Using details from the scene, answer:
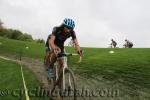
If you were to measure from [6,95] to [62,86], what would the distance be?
3.20 m

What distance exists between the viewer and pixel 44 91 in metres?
17.2

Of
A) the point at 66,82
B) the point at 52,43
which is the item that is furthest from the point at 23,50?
the point at 66,82

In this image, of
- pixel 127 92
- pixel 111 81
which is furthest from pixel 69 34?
pixel 111 81

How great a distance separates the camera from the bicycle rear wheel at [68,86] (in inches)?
522

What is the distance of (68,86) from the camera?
13648 millimetres

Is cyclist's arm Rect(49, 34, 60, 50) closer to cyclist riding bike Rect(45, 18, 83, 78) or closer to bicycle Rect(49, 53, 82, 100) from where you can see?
cyclist riding bike Rect(45, 18, 83, 78)

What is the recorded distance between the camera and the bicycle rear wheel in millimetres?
13254

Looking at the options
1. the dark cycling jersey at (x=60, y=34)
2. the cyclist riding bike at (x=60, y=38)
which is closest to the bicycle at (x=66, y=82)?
the cyclist riding bike at (x=60, y=38)

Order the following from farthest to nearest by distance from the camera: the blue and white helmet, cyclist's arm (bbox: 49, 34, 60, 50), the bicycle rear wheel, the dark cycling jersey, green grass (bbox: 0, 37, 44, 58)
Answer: green grass (bbox: 0, 37, 44, 58), the dark cycling jersey, cyclist's arm (bbox: 49, 34, 60, 50), the blue and white helmet, the bicycle rear wheel

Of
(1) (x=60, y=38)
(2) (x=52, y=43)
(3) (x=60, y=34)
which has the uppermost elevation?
(3) (x=60, y=34)

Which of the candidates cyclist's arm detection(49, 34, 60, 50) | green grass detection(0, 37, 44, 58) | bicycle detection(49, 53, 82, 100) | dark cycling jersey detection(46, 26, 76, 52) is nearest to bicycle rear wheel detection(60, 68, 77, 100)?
bicycle detection(49, 53, 82, 100)

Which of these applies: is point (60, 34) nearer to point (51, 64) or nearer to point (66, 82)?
point (51, 64)

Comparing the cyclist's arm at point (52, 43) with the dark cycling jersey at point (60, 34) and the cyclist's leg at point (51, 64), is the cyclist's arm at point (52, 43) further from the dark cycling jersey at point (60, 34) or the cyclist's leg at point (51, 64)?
the cyclist's leg at point (51, 64)

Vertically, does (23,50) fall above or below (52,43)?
below
